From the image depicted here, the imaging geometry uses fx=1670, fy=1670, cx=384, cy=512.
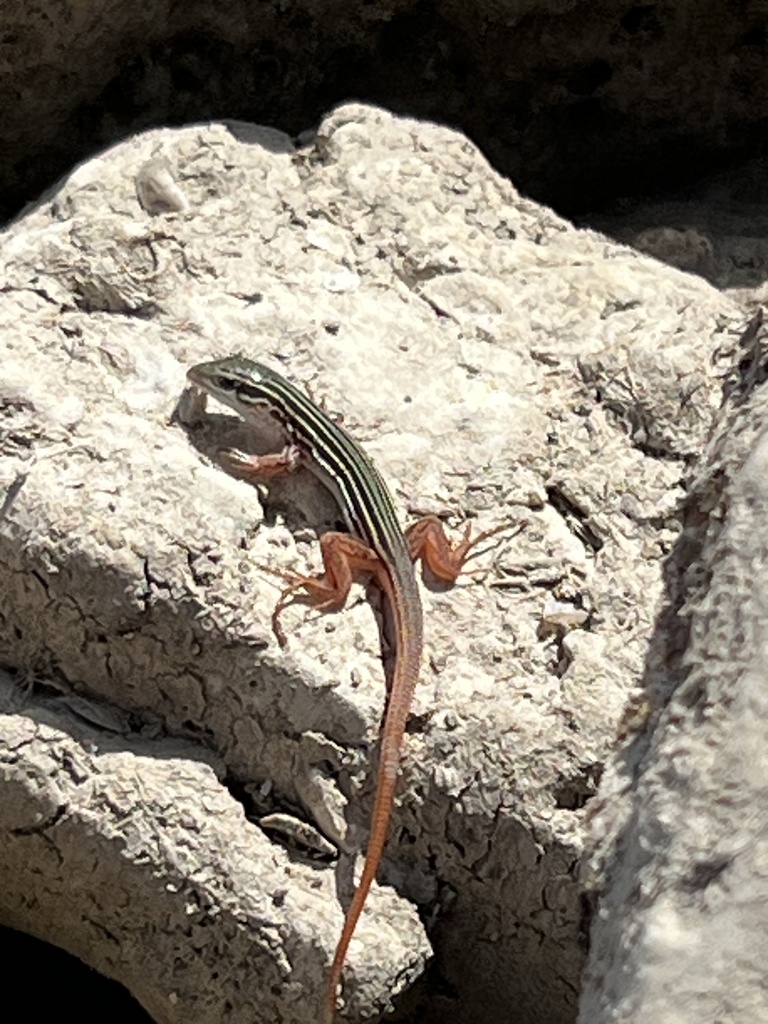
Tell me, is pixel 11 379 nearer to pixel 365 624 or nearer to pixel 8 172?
pixel 365 624

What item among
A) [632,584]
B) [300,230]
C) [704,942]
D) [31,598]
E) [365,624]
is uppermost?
[300,230]

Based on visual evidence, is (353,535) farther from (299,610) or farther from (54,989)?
(54,989)

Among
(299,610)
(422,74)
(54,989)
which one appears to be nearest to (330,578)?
(299,610)

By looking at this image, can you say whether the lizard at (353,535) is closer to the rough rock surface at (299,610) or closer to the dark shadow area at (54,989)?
the rough rock surface at (299,610)

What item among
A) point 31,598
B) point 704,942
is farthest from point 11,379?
point 704,942

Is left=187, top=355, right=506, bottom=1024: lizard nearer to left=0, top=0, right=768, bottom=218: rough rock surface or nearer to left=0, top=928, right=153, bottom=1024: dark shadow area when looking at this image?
left=0, top=928, right=153, bottom=1024: dark shadow area

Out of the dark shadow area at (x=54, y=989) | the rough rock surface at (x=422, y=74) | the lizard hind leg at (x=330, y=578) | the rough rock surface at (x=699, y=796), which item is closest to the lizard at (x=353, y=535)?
the lizard hind leg at (x=330, y=578)

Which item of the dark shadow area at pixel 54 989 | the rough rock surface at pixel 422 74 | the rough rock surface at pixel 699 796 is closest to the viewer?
the rough rock surface at pixel 699 796
